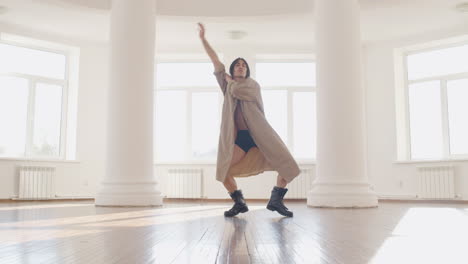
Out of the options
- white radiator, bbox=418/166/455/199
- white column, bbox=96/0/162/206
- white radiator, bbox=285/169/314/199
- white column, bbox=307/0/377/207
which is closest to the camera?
white column, bbox=307/0/377/207

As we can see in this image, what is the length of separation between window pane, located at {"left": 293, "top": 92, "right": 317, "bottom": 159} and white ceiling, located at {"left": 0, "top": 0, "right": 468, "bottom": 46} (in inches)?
47.4

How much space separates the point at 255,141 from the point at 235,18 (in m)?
4.58

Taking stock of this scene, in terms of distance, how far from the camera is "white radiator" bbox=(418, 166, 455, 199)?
8.26 m

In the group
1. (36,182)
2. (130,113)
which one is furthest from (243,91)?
(36,182)

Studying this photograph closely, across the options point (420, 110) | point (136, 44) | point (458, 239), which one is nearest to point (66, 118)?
point (136, 44)

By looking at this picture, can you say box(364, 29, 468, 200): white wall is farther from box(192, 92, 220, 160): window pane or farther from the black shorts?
the black shorts

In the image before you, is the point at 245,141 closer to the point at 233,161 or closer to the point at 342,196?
the point at 233,161

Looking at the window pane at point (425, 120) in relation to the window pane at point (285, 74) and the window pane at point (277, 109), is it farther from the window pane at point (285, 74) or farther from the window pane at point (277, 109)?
the window pane at point (277, 109)

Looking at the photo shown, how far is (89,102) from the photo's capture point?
9.32m

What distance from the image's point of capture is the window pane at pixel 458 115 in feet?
28.4

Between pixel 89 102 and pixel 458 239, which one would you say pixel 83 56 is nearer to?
pixel 89 102

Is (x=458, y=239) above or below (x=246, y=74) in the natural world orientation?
below

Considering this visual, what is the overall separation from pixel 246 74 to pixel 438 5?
485 cm

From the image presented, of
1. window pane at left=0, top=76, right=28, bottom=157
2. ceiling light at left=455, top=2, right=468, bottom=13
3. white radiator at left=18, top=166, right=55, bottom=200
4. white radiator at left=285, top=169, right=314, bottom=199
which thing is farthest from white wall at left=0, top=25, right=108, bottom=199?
ceiling light at left=455, top=2, right=468, bottom=13
